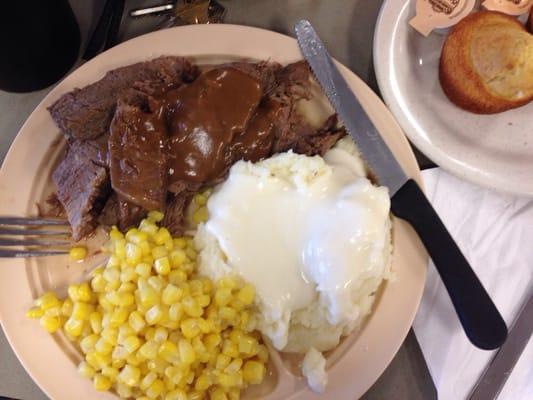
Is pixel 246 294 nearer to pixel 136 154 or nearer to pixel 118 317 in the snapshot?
pixel 118 317

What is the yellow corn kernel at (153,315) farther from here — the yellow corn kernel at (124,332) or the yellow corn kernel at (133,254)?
the yellow corn kernel at (133,254)

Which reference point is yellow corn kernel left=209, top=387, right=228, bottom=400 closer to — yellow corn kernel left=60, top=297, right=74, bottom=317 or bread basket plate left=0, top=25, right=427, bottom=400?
bread basket plate left=0, top=25, right=427, bottom=400

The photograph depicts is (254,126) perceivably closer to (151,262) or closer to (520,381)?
(151,262)

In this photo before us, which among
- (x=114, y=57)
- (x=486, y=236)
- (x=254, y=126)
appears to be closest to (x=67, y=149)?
(x=114, y=57)

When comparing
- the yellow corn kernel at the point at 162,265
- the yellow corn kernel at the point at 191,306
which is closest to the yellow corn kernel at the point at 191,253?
the yellow corn kernel at the point at 162,265

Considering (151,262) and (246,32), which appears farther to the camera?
(246,32)

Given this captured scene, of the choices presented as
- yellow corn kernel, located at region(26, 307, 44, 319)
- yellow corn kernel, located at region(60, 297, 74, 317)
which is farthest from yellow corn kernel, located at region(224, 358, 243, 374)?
yellow corn kernel, located at region(26, 307, 44, 319)
